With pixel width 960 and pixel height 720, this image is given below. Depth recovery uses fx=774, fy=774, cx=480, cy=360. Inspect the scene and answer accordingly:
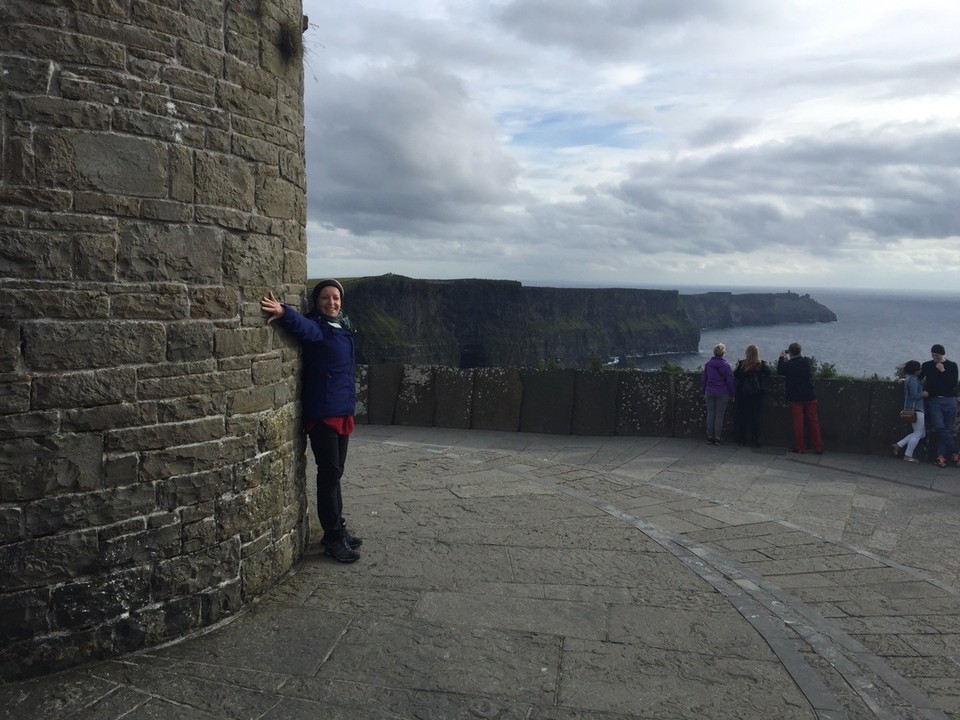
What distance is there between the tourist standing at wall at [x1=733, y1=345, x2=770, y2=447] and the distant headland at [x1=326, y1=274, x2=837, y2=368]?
174 feet

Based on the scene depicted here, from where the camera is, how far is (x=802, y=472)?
8883mm

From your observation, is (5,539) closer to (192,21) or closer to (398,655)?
(398,655)

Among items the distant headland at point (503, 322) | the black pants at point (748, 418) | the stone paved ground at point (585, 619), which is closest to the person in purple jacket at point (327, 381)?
the stone paved ground at point (585, 619)

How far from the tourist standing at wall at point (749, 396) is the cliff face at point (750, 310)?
15214 centimetres

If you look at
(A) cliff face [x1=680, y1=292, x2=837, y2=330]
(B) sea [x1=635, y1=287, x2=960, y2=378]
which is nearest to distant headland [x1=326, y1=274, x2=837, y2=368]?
(B) sea [x1=635, y1=287, x2=960, y2=378]

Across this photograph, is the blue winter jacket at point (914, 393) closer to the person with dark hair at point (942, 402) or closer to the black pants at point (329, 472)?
the person with dark hair at point (942, 402)

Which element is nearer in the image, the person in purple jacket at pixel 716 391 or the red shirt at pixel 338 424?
the red shirt at pixel 338 424

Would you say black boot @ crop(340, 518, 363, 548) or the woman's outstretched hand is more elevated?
the woman's outstretched hand

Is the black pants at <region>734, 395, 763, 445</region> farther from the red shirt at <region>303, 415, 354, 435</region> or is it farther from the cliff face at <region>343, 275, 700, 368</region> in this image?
the cliff face at <region>343, 275, 700, 368</region>

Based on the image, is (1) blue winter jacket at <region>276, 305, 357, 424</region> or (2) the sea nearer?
(1) blue winter jacket at <region>276, 305, 357, 424</region>

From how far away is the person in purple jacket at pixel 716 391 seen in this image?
10.3 meters

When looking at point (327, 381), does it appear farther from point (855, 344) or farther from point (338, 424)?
point (855, 344)

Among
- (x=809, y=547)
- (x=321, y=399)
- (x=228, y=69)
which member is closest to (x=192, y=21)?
(x=228, y=69)

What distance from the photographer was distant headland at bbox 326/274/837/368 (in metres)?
75.5
